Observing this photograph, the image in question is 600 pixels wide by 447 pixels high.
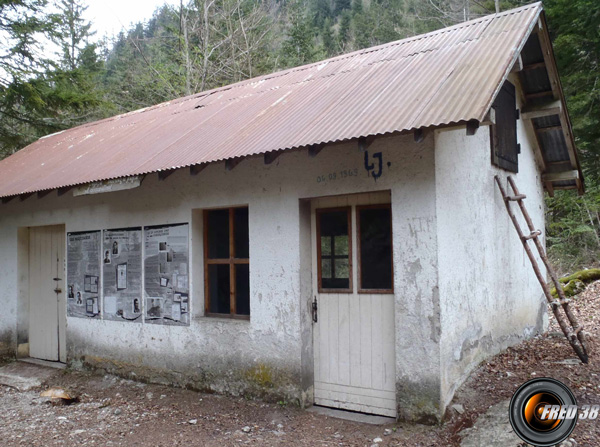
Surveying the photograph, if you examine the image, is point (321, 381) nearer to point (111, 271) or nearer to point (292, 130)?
point (292, 130)

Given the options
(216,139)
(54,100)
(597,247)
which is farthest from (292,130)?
(597,247)

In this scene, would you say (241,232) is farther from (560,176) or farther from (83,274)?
(560,176)

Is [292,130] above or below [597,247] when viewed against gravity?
above

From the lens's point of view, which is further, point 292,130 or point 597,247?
point 597,247

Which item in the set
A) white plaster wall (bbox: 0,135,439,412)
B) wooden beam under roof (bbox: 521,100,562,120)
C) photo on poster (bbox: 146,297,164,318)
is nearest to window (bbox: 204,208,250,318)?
white plaster wall (bbox: 0,135,439,412)

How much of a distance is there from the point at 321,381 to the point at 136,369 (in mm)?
2757

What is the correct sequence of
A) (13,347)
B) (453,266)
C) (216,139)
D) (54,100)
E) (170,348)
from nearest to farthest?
(453,266), (216,139), (170,348), (13,347), (54,100)

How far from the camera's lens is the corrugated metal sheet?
184 inches

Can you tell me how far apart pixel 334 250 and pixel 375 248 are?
0.49 metres

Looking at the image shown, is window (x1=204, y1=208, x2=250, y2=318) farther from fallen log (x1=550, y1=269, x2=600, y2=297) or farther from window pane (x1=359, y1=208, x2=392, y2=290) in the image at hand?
fallen log (x1=550, y1=269, x2=600, y2=297)

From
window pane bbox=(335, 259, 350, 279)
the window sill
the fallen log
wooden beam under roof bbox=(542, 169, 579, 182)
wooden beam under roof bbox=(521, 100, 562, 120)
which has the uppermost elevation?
wooden beam under roof bbox=(521, 100, 562, 120)

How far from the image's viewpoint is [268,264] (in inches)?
226

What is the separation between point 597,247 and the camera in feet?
45.9

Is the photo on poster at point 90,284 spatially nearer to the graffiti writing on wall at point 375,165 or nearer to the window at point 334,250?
the window at point 334,250
